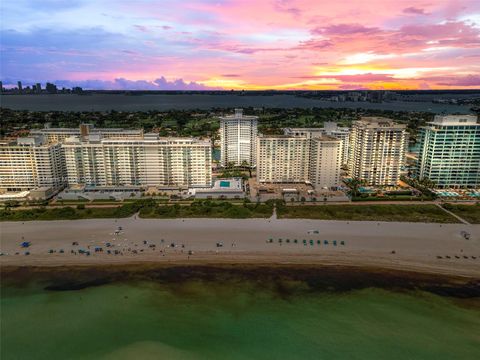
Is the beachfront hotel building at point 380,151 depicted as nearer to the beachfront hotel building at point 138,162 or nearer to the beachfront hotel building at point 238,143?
the beachfront hotel building at point 238,143

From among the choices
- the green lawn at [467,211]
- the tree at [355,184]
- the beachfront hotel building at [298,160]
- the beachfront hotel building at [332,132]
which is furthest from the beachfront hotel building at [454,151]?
the beachfront hotel building at [298,160]

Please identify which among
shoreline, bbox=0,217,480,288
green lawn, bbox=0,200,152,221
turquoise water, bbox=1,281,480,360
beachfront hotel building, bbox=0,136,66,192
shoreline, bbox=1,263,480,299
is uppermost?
beachfront hotel building, bbox=0,136,66,192

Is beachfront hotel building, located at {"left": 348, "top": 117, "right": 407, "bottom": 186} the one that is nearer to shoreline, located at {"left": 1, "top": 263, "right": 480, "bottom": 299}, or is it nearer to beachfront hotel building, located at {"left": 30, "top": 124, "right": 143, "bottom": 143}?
shoreline, located at {"left": 1, "top": 263, "right": 480, "bottom": 299}

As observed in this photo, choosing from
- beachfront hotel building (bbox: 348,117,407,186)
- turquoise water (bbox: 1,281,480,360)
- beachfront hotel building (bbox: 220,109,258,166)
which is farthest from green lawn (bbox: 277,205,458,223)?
beachfront hotel building (bbox: 220,109,258,166)

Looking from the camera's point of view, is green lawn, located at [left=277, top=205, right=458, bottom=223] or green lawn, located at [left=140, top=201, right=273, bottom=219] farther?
green lawn, located at [left=140, top=201, right=273, bottom=219]

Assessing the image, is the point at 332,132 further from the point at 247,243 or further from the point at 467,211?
the point at 247,243

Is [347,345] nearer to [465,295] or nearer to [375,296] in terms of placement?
[375,296]
